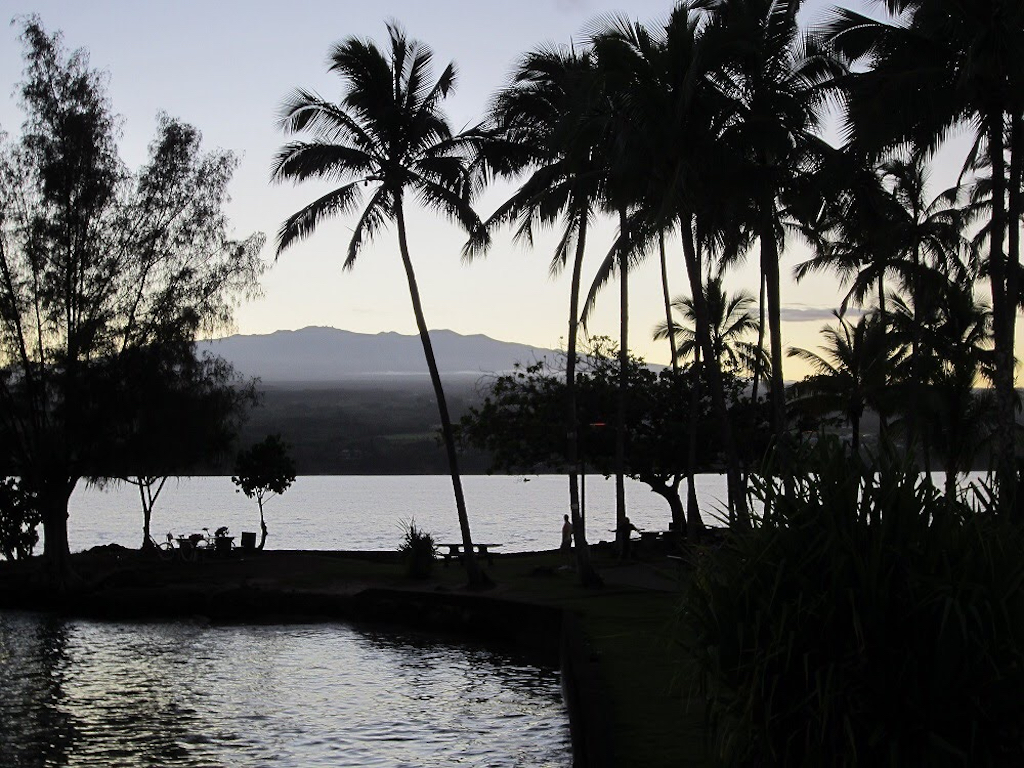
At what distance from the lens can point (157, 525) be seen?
105 m

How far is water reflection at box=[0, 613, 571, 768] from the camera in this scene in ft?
47.3

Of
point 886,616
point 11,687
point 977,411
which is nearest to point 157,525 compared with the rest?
point 977,411

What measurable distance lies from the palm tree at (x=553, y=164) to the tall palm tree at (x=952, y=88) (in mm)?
5640

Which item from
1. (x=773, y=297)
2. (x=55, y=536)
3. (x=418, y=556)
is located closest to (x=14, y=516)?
(x=55, y=536)

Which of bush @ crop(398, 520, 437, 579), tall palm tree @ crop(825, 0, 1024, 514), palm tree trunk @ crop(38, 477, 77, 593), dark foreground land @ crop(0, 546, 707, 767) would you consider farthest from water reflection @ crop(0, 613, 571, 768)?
tall palm tree @ crop(825, 0, 1024, 514)

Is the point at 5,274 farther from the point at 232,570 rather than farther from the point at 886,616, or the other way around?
the point at 886,616

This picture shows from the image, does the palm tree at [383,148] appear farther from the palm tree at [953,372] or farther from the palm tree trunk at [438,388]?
the palm tree at [953,372]

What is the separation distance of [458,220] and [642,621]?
1244 centimetres

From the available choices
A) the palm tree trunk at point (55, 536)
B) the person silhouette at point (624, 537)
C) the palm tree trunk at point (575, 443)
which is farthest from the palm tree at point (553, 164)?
the palm tree trunk at point (55, 536)

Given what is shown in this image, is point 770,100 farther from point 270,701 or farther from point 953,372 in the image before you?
point 953,372

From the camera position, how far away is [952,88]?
20.8m

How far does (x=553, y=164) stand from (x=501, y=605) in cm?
1014

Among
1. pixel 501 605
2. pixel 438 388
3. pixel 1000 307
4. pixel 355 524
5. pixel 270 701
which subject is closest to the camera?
pixel 270 701

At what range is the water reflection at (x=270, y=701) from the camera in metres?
14.4
